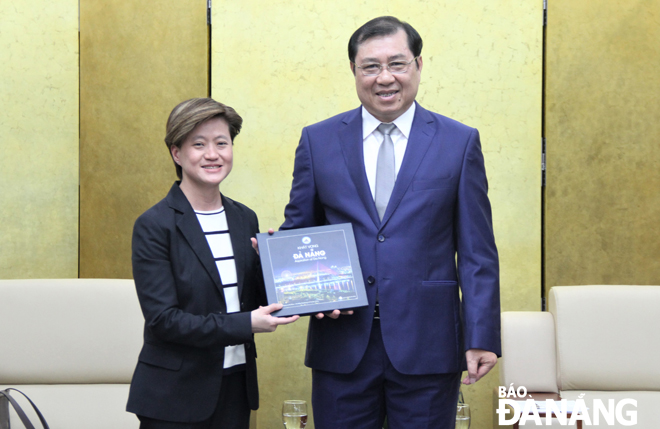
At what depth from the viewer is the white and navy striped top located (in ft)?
6.30

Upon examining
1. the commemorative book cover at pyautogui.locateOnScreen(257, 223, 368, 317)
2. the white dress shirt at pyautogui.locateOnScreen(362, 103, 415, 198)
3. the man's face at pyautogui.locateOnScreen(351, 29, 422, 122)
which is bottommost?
the commemorative book cover at pyautogui.locateOnScreen(257, 223, 368, 317)

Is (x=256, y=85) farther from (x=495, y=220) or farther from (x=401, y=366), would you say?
(x=401, y=366)

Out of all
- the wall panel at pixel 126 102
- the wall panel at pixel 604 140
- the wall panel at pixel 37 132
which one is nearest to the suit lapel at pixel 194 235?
the wall panel at pixel 126 102

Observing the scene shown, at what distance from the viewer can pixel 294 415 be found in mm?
2908

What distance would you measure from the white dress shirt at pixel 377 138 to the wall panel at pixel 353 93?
1.44 meters

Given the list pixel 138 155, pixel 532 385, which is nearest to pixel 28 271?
pixel 138 155

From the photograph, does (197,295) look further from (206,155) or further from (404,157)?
(404,157)

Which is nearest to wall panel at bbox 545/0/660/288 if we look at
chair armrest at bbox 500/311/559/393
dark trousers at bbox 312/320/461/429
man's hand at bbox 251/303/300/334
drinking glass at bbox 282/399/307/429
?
chair armrest at bbox 500/311/559/393

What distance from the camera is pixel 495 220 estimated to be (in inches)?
134

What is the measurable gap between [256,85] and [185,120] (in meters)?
1.57

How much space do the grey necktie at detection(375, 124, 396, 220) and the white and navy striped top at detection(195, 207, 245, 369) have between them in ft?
1.52

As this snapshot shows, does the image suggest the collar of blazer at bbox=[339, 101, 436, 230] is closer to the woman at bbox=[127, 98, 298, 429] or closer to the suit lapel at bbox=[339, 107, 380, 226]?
the suit lapel at bbox=[339, 107, 380, 226]

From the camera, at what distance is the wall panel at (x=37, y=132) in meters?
3.53

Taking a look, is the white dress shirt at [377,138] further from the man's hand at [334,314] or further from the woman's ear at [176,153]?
the woman's ear at [176,153]
